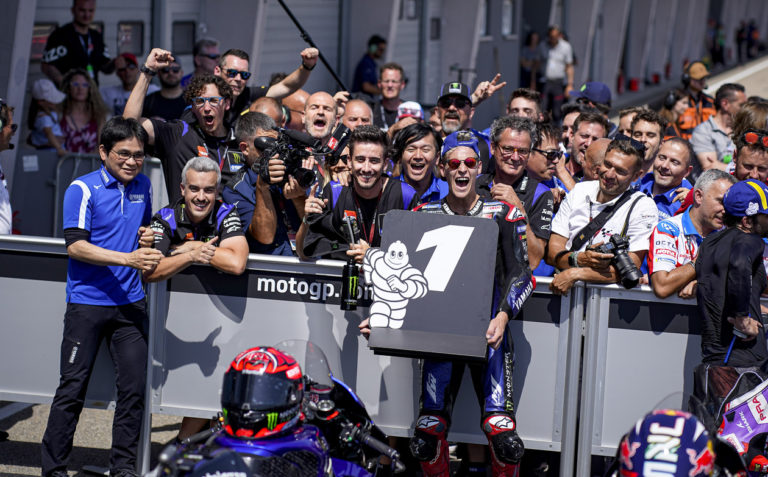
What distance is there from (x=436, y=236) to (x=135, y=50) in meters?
7.80

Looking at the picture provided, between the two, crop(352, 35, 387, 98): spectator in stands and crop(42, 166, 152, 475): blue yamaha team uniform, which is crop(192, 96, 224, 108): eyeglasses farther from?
crop(352, 35, 387, 98): spectator in stands

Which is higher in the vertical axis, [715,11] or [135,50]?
[715,11]

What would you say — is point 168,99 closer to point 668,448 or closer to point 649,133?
point 649,133

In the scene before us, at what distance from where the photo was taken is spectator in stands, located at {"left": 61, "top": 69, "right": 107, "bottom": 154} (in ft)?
33.7

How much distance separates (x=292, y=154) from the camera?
603cm

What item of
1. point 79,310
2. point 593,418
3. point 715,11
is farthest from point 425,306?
point 715,11

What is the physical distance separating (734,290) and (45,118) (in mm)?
7195

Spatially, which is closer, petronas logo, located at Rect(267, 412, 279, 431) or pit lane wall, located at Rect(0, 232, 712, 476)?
petronas logo, located at Rect(267, 412, 279, 431)

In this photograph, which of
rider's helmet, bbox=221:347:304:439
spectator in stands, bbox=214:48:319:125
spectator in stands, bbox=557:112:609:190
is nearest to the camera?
rider's helmet, bbox=221:347:304:439

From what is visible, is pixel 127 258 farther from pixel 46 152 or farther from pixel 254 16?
pixel 254 16

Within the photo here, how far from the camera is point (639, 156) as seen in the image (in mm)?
6344

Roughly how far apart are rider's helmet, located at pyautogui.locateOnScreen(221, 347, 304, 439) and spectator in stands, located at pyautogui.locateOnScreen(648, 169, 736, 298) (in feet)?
7.92

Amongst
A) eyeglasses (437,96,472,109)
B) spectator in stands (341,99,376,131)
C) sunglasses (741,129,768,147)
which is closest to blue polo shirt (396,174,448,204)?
eyeglasses (437,96,472,109)

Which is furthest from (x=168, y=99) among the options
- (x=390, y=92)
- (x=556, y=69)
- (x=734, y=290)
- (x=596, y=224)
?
(x=556, y=69)
